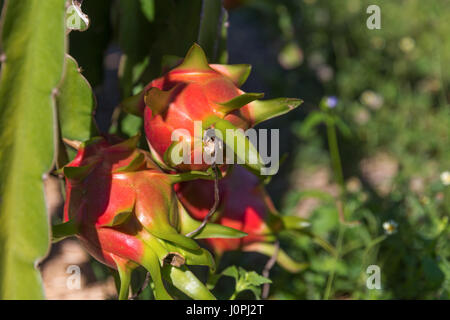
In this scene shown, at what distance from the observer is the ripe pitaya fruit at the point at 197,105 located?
74cm

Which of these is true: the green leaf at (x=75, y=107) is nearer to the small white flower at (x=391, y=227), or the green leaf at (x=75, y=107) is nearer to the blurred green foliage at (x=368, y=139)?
the blurred green foliage at (x=368, y=139)

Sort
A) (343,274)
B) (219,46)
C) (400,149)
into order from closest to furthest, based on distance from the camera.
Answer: (219,46) → (343,274) → (400,149)

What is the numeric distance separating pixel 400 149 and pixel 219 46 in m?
0.96

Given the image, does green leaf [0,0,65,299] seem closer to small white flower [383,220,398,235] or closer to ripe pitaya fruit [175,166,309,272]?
ripe pitaya fruit [175,166,309,272]

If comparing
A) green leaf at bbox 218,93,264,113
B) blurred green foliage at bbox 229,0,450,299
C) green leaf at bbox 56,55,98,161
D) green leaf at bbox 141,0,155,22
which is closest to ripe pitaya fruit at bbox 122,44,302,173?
green leaf at bbox 218,93,264,113

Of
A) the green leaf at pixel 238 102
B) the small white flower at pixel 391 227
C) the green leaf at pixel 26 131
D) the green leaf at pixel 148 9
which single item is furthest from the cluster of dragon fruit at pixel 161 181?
the small white flower at pixel 391 227

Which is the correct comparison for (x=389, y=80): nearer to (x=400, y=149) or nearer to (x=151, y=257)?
(x=400, y=149)

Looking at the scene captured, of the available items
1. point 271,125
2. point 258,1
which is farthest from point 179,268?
point 258,1

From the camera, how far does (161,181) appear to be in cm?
75

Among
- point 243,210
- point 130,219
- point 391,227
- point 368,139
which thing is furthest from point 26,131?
point 368,139

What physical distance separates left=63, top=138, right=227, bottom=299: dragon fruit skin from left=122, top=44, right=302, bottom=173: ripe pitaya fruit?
0.04m

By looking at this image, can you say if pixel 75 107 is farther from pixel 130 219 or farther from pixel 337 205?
pixel 337 205

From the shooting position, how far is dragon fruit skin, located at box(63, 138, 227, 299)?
2.34ft

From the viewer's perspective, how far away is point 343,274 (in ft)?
4.14
